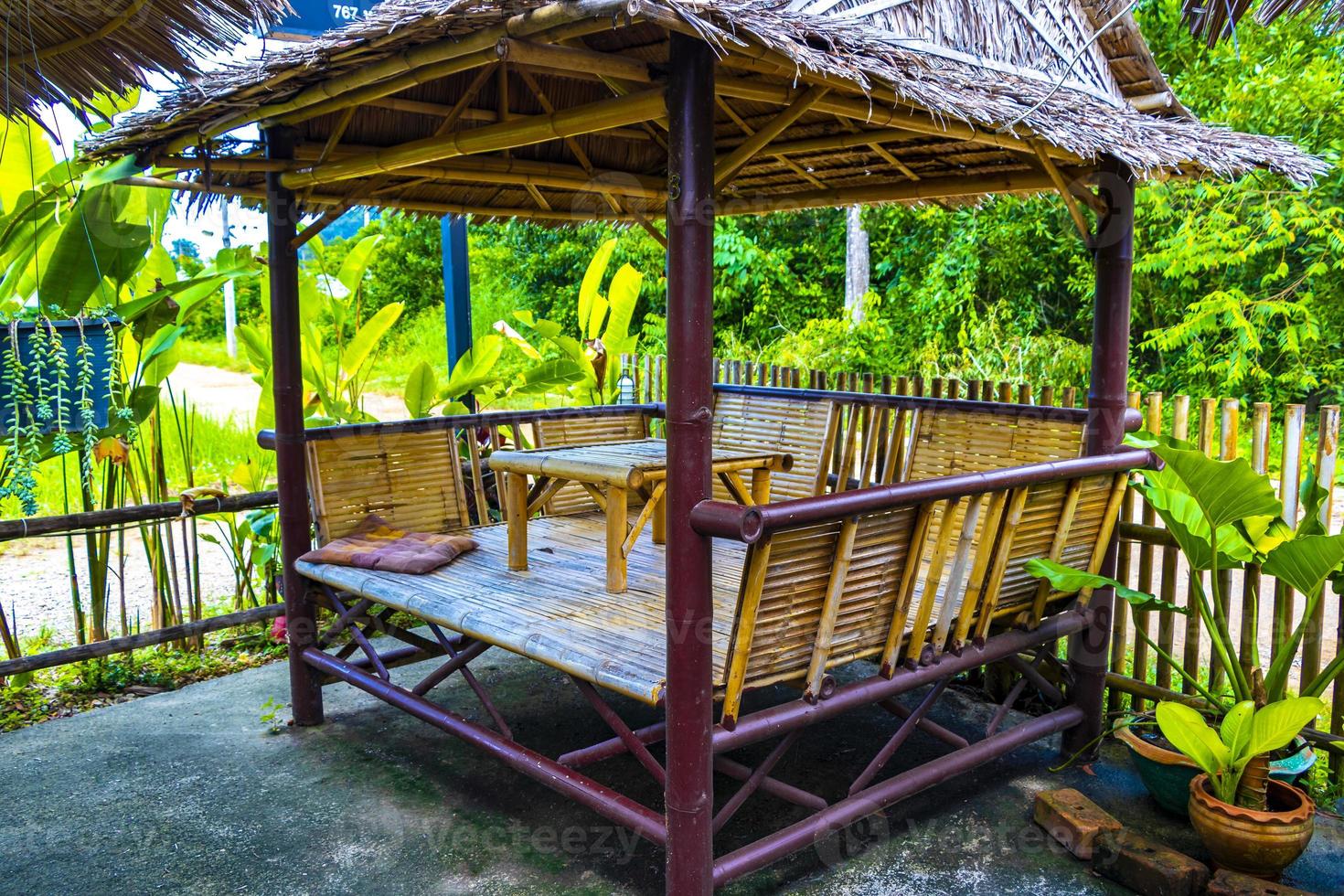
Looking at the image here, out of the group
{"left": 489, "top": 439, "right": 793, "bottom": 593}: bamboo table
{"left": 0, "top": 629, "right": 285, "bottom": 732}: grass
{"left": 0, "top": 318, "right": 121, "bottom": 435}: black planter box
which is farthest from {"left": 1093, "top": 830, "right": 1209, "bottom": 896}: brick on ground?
{"left": 0, "top": 318, "right": 121, "bottom": 435}: black planter box

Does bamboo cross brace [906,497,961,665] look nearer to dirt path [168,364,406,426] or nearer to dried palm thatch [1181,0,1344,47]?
dried palm thatch [1181,0,1344,47]

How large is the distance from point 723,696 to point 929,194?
A: 275 centimetres

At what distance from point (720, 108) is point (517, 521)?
194 cm

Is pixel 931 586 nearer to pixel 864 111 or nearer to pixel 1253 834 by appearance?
pixel 1253 834

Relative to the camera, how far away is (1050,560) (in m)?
3.65

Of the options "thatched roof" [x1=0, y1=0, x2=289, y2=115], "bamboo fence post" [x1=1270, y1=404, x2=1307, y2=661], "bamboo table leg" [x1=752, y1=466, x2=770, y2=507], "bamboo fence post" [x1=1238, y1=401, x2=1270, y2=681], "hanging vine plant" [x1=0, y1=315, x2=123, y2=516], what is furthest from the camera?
"bamboo table leg" [x1=752, y1=466, x2=770, y2=507]

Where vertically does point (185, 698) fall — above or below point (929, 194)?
below

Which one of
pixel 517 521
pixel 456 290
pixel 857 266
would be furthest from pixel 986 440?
pixel 857 266

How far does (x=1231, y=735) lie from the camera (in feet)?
10.2

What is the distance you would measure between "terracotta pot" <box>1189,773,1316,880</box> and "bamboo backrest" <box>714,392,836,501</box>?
2.36m

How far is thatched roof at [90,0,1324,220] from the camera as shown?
8.52 feet

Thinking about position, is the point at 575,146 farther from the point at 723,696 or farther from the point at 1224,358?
the point at 1224,358

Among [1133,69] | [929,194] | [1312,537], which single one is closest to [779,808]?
[1312,537]

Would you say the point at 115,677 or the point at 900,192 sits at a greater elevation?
the point at 900,192
